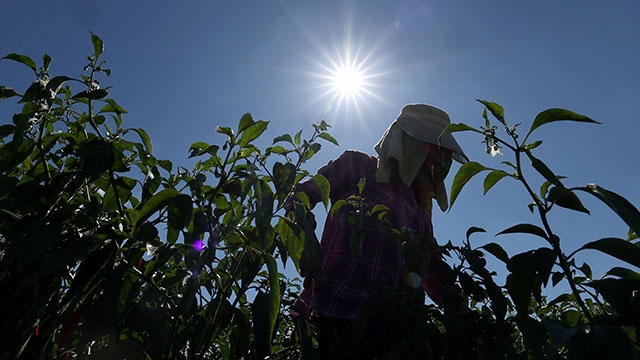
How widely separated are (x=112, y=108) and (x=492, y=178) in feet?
3.54

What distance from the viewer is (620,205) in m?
0.69

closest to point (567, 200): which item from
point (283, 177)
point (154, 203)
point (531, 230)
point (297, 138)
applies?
point (531, 230)

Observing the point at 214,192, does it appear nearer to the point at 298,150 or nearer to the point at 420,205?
the point at 298,150

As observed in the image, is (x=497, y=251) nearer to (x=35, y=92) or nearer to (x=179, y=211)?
(x=179, y=211)

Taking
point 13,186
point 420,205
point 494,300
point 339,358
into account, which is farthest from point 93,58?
point 420,205

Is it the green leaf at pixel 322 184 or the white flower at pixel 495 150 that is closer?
the white flower at pixel 495 150

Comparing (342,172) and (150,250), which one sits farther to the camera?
(342,172)

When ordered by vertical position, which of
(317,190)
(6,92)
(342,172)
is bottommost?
(6,92)

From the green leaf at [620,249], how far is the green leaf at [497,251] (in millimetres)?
205

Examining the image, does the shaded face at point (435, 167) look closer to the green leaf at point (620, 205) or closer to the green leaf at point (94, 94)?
the green leaf at point (620, 205)

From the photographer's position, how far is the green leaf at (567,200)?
0.82 meters

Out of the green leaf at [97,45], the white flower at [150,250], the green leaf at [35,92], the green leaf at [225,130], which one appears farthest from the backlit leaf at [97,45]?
the white flower at [150,250]

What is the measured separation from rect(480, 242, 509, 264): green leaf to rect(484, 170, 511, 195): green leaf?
0.47 ft

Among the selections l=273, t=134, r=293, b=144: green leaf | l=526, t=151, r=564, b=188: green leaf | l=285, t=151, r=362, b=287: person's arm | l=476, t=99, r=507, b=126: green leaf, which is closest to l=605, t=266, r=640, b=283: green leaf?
l=526, t=151, r=564, b=188: green leaf
